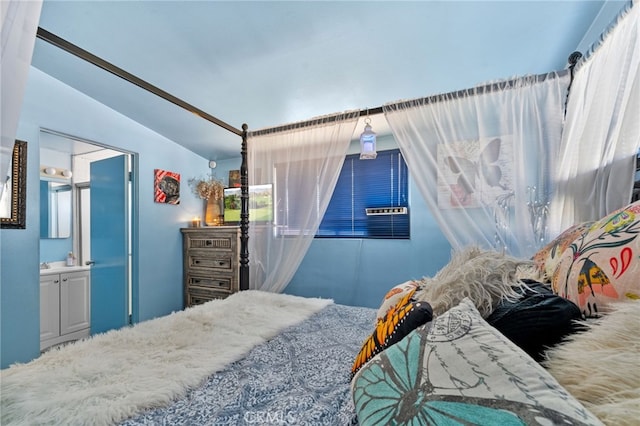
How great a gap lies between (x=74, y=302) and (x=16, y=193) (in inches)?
63.8

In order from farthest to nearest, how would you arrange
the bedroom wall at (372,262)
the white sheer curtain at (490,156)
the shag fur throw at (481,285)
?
the bedroom wall at (372,262), the white sheer curtain at (490,156), the shag fur throw at (481,285)

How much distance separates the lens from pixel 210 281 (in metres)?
3.30

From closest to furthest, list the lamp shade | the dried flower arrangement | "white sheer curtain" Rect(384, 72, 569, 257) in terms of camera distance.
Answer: "white sheer curtain" Rect(384, 72, 569, 257), the lamp shade, the dried flower arrangement

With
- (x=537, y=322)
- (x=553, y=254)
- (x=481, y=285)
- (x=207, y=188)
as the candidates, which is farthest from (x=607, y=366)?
(x=207, y=188)

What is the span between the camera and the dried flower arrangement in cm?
371

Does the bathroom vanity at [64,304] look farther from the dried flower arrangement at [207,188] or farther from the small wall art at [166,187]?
the dried flower arrangement at [207,188]

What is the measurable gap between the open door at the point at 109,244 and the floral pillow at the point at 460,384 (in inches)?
132

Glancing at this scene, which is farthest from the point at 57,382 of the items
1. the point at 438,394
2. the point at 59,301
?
the point at 59,301

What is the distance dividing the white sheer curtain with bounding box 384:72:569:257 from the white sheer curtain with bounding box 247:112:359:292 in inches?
22.2

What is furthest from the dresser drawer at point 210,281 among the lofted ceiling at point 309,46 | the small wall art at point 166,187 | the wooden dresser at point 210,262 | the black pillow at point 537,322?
the black pillow at point 537,322

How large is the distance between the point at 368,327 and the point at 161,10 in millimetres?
2184

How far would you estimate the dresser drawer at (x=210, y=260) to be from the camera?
320 cm

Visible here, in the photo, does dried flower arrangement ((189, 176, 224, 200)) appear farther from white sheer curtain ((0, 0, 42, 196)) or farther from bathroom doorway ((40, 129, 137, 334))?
white sheer curtain ((0, 0, 42, 196))

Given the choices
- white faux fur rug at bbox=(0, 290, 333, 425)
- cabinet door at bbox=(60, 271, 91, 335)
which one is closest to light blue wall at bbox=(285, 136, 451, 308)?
white faux fur rug at bbox=(0, 290, 333, 425)
